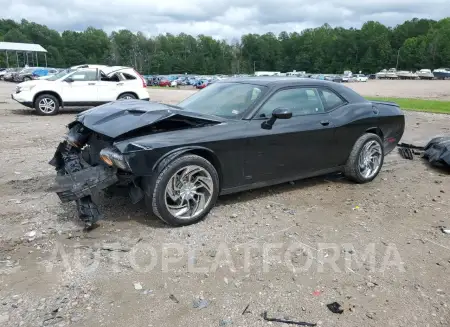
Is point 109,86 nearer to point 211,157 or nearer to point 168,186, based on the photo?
point 211,157

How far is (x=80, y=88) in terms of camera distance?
13578 mm

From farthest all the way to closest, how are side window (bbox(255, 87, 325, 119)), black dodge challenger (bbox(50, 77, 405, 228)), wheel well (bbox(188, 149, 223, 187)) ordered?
side window (bbox(255, 87, 325, 119))
wheel well (bbox(188, 149, 223, 187))
black dodge challenger (bbox(50, 77, 405, 228))

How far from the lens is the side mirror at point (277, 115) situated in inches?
182

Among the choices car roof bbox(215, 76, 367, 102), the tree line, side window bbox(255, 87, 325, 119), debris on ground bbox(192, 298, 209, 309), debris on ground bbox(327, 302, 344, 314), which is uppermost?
the tree line

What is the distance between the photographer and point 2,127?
10664 millimetres

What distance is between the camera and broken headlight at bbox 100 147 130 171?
12.9 feet

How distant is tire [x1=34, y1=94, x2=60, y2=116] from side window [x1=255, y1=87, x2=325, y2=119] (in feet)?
33.8

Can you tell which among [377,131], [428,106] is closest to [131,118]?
[377,131]

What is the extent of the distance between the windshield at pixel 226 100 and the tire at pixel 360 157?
5.60 feet

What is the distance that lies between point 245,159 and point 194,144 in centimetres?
67

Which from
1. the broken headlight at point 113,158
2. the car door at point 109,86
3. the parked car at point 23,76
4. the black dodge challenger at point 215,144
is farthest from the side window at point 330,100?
the parked car at point 23,76

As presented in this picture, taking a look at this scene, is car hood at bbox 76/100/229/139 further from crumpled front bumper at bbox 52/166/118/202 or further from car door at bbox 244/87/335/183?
car door at bbox 244/87/335/183

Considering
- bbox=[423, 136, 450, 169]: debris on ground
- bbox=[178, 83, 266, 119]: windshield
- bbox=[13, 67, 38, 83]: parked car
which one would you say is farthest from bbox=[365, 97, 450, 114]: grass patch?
bbox=[13, 67, 38, 83]: parked car

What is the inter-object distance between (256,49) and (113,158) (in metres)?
157
